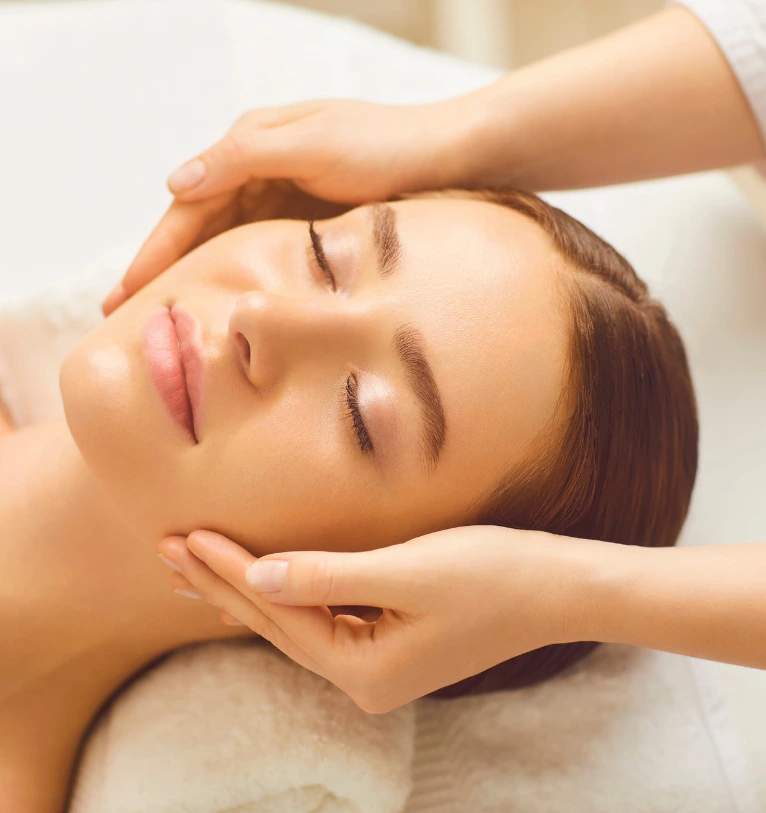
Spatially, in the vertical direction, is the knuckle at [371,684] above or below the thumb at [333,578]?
below

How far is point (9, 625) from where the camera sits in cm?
109

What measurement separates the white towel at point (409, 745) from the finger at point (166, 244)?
0.54m

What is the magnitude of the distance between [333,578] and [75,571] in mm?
442

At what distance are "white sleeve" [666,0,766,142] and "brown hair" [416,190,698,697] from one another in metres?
0.39

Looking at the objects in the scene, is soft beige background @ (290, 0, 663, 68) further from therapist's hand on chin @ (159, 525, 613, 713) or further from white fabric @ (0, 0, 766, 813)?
therapist's hand on chin @ (159, 525, 613, 713)

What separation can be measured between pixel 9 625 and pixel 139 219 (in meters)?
0.80

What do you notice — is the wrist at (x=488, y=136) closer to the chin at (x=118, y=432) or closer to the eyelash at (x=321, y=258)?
the eyelash at (x=321, y=258)

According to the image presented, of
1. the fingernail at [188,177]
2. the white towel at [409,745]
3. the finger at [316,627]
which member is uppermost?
the fingernail at [188,177]

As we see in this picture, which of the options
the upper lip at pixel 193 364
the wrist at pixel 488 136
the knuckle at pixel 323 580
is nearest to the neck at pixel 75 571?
the upper lip at pixel 193 364

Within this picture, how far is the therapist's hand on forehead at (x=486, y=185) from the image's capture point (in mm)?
857

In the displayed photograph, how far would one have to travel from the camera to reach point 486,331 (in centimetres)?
92

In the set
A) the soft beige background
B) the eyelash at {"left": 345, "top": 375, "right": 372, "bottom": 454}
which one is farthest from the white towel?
the soft beige background

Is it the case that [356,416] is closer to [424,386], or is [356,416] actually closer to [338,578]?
[424,386]

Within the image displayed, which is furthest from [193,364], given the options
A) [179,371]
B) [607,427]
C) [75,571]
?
[607,427]
